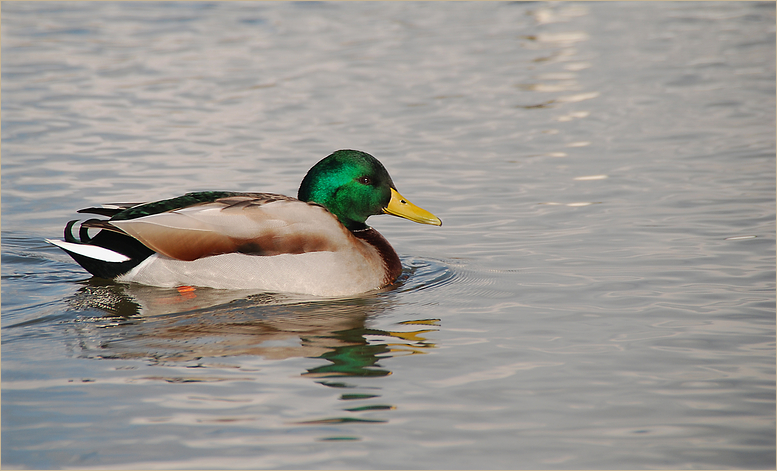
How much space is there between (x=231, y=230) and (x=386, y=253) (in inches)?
48.9

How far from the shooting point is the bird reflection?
16.8ft

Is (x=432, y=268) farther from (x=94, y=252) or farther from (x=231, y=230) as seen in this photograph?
(x=94, y=252)

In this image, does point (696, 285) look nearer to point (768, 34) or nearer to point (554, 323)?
point (554, 323)

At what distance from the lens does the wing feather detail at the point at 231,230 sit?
6199 millimetres

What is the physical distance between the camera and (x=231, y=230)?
20.4 ft

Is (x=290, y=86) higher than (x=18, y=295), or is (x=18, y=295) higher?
(x=290, y=86)

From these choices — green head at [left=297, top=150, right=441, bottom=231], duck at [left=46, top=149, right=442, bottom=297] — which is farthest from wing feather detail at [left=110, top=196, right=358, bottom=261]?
green head at [left=297, top=150, right=441, bottom=231]

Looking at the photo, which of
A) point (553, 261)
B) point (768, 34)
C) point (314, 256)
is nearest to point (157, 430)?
point (314, 256)

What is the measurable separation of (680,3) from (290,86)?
12131 mm

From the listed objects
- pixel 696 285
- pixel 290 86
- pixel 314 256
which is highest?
pixel 290 86

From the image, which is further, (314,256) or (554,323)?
(314,256)

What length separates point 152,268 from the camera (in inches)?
→ 253

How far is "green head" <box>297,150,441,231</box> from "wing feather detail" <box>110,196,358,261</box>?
54 centimetres

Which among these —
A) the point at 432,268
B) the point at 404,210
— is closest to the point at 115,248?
the point at 404,210
